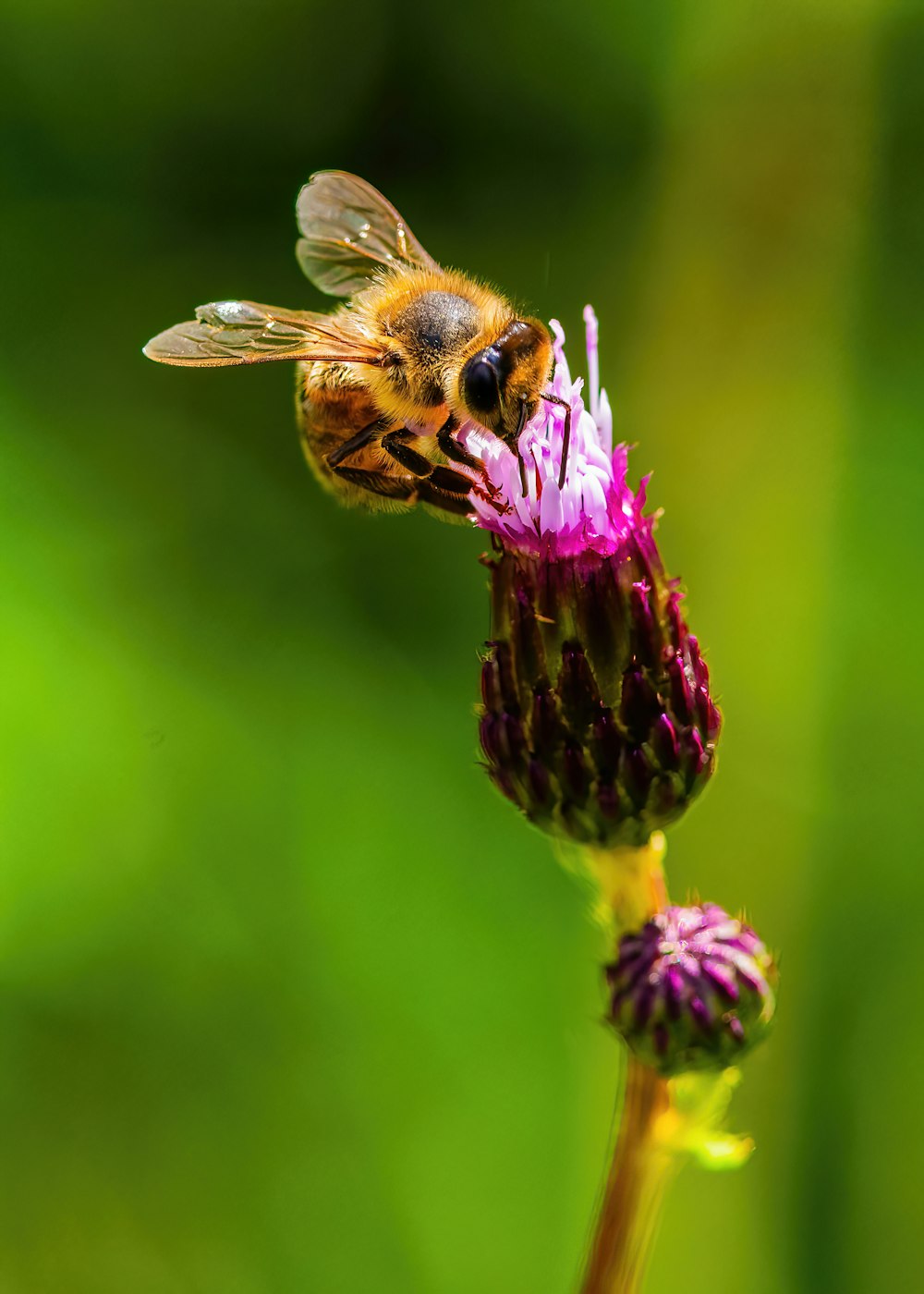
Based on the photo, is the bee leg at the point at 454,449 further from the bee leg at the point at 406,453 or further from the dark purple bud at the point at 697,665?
the dark purple bud at the point at 697,665

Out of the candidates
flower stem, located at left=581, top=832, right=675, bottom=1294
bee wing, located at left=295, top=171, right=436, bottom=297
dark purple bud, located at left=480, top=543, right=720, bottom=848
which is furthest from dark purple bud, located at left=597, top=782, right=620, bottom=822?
bee wing, located at left=295, top=171, right=436, bottom=297

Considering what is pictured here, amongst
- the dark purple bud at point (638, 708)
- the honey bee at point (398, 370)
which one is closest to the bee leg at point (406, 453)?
the honey bee at point (398, 370)

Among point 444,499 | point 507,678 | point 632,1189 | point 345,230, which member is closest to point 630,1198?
point 632,1189

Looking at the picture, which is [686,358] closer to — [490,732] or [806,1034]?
[806,1034]

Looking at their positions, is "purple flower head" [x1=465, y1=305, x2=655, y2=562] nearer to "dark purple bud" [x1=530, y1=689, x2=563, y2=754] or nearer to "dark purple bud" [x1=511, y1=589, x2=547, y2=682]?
"dark purple bud" [x1=511, y1=589, x2=547, y2=682]

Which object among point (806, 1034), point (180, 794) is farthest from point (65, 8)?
point (806, 1034)

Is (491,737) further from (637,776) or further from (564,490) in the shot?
(564,490)
